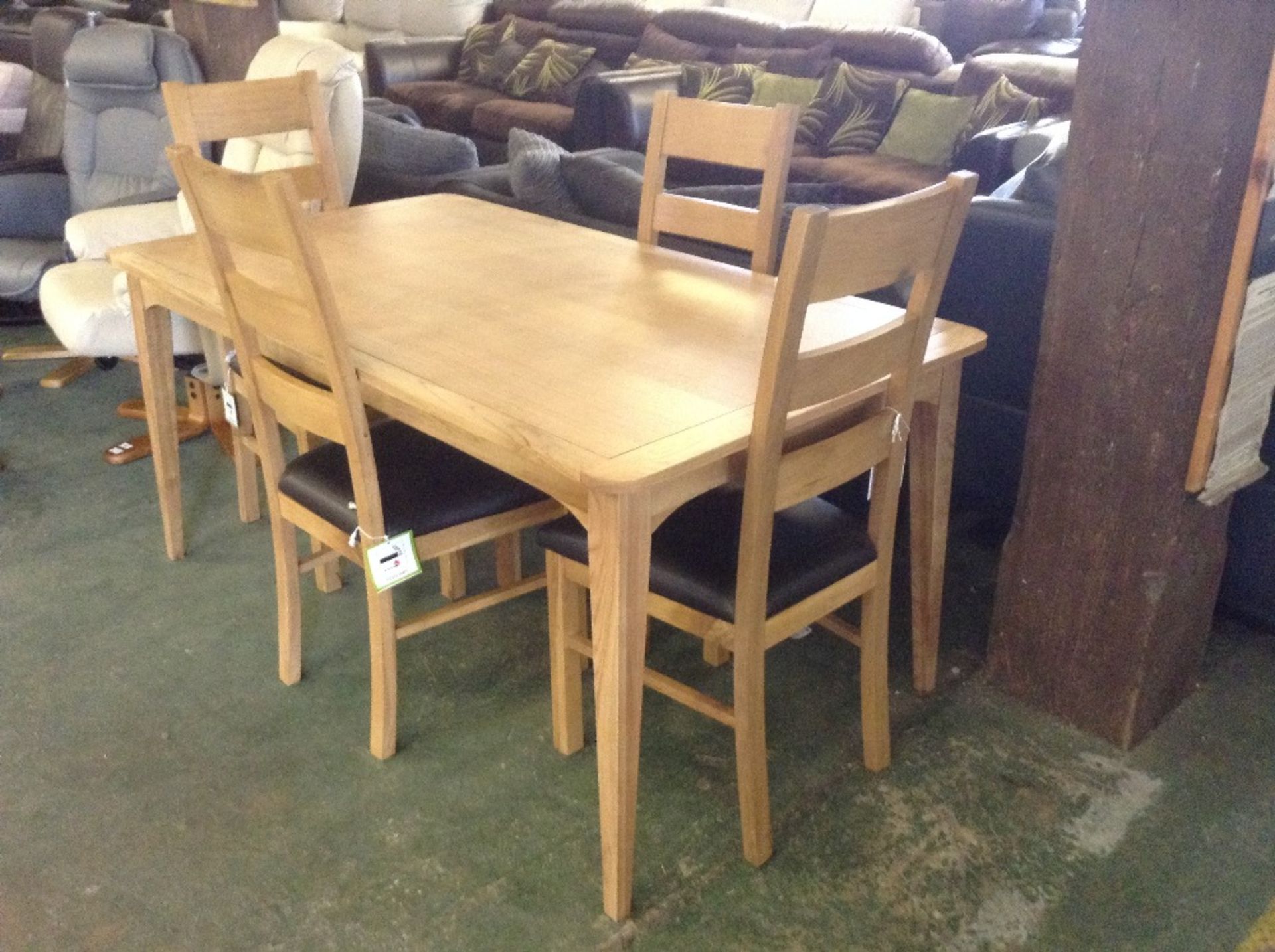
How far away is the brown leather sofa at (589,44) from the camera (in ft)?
16.6

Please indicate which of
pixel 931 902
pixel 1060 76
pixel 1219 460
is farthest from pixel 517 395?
pixel 1060 76

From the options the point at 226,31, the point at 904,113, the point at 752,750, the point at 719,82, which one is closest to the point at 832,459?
the point at 752,750

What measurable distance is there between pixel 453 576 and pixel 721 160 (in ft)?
3.33

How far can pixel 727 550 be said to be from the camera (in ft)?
5.24

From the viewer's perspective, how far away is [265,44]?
2.98 m

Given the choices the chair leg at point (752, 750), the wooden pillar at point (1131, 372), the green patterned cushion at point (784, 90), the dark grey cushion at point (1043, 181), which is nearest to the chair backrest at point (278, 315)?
the chair leg at point (752, 750)

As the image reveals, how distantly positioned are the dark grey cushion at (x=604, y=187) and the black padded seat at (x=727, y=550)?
1.05 metres

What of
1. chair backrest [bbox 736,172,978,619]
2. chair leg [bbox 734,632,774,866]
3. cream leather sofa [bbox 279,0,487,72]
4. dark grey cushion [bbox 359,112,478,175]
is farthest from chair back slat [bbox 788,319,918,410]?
cream leather sofa [bbox 279,0,487,72]

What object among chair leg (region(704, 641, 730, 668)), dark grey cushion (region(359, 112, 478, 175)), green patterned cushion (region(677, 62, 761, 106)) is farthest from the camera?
green patterned cushion (region(677, 62, 761, 106))

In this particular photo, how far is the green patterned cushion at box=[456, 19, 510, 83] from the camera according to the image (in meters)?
6.61

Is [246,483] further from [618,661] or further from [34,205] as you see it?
[34,205]

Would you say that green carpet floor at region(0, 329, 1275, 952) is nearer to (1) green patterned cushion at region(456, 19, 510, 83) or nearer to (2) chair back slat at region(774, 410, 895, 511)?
(2) chair back slat at region(774, 410, 895, 511)

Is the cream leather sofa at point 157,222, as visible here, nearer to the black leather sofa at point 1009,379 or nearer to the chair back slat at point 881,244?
the black leather sofa at point 1009,379

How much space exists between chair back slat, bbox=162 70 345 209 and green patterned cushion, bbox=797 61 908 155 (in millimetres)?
2924
